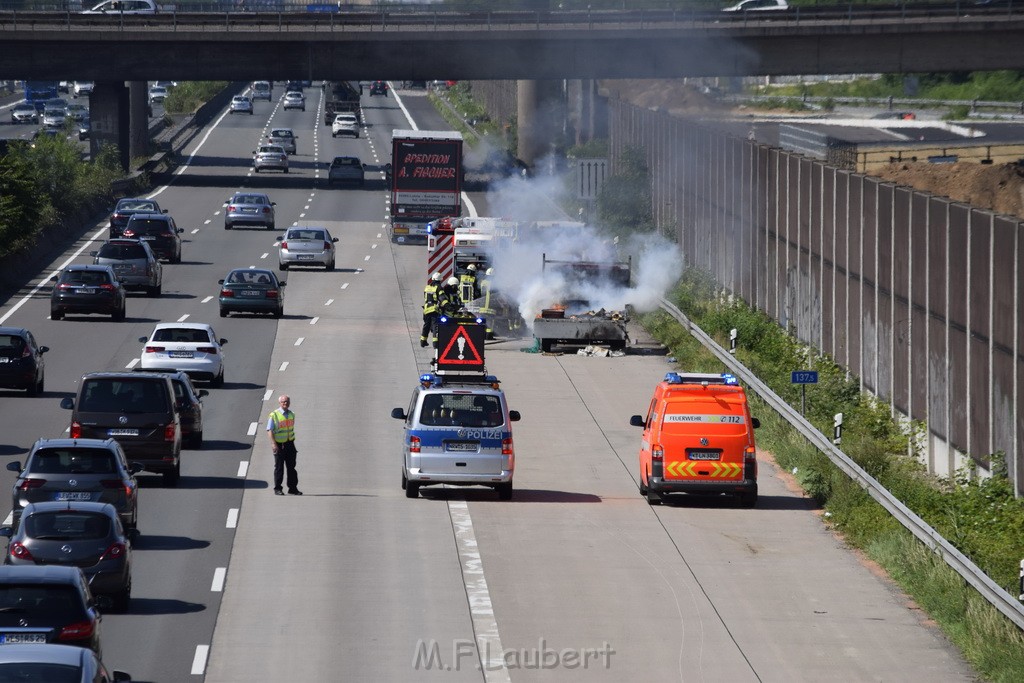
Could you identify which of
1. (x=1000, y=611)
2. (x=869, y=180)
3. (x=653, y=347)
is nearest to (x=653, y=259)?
(x=653, y=347)

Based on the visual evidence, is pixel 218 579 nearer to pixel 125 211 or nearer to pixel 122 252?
pixel 122 252

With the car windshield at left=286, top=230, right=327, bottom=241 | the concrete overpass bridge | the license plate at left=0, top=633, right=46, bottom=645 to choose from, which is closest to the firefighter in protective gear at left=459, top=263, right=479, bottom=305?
the car windshield at left=286, top=230, right=327, bottom=241

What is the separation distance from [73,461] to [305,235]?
4080 centimetres

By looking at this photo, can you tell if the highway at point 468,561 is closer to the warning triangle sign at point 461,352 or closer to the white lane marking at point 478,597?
the white lane marking at point 478,597

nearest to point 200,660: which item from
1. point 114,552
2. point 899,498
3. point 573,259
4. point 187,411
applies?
point 114,552

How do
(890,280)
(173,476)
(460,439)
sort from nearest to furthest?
(460,439) → (173,476) → (890,280)

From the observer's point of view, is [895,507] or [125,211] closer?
[895,507]

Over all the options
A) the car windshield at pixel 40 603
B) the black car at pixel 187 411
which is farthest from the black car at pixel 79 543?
the black car at pixel 187 411

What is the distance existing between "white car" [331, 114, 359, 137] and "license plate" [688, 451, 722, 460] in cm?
10503

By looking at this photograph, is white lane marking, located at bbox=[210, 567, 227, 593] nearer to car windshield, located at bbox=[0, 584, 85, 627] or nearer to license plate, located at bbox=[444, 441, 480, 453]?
car windshield, located at bbox=[0, 584, 85, 627]

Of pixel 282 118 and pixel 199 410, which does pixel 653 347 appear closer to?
pixel 199 410

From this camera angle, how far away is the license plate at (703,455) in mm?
27922

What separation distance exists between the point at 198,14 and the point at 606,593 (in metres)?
71.0

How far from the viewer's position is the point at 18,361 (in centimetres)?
3778
